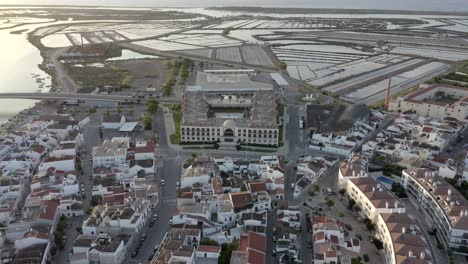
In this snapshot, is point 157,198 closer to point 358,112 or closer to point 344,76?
point 358,112

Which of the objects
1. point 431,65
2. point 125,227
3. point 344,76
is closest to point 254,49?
point 344,76

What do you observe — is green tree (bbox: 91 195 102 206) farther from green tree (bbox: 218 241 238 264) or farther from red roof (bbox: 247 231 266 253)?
red roof (bbox: 247 231 266 253)

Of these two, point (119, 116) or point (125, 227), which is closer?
point (125, 227)

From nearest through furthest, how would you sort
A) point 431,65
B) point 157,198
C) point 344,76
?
1. point 157,198
2. point 344,76
3. point 431,65

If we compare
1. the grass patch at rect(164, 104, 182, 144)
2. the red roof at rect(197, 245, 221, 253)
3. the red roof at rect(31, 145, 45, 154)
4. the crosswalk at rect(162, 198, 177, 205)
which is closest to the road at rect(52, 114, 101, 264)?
the red roof at rect(31, 145, 45, 154)

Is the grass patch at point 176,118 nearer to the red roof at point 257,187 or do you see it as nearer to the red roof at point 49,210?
the red roof at point 257,187

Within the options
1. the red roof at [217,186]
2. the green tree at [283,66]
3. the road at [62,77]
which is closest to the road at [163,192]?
the red roof at [217,186]
